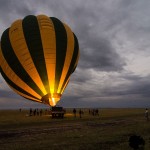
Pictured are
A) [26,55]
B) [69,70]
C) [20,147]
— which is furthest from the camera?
[69,70]

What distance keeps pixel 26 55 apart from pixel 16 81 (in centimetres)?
441

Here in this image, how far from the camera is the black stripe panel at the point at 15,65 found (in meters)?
36.9

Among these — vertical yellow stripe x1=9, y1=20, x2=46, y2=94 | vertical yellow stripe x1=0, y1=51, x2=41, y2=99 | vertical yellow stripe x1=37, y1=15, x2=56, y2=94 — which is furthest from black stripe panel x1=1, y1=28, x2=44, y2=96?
vertical yellow stripe x1=37, y1=15, x2=56, y2=94

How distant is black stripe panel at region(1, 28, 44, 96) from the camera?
121ft

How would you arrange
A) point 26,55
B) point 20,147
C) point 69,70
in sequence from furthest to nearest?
point 69,70, point 26,55, point 20,147

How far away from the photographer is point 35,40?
36.7 m

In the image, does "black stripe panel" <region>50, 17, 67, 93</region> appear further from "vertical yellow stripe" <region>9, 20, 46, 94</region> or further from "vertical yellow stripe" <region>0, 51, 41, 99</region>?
"vertical yellow stripe" <region>0, 51, 41, 99</region>

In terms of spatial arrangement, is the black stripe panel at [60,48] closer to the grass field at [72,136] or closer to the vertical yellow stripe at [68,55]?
the vertical yellow stripe at [68,55]

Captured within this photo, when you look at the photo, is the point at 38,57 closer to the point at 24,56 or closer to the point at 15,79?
the point at 24,56

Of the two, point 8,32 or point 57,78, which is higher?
point 8,32

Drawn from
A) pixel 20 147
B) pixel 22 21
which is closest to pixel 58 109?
pixel 22 21

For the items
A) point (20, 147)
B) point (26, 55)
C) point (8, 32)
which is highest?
point (8, 32)

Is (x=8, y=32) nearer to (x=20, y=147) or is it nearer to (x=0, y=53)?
(x=0, y=53)

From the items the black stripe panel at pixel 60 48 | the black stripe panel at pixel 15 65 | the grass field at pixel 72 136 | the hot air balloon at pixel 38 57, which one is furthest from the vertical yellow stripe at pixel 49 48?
the grass field at pixel 72 136
